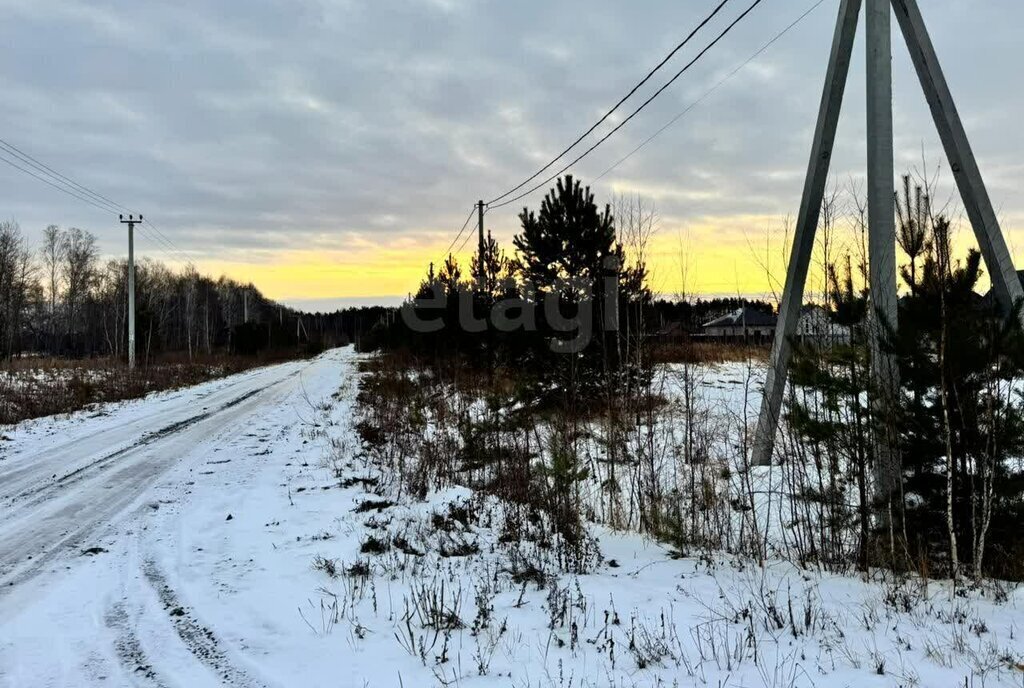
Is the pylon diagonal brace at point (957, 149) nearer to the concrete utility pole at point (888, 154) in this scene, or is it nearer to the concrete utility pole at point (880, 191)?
the concrete utility pole at point (888, 154)

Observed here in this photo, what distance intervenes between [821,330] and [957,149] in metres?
2.26

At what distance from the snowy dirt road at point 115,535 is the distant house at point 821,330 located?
5.52 metres

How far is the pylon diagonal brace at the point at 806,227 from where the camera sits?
6309mm

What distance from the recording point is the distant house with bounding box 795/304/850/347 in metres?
5.47

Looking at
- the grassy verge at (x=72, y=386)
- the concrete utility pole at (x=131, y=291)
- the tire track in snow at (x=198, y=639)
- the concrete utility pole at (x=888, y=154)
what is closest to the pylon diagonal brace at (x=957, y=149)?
the concrete utility pole at (x=888, y=154)

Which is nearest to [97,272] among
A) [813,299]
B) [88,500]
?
[88,500]

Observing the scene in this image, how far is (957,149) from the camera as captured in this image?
18.5 ft

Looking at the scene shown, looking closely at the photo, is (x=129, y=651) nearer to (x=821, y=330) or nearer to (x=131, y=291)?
(x=821, y=330)

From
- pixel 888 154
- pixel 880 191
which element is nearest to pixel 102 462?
pixel 880 191

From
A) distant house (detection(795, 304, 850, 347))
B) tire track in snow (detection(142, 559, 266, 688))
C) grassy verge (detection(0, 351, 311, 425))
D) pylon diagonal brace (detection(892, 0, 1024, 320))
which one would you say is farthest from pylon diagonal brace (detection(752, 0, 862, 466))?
grassy verge (detection(0, 351, 311, 425))

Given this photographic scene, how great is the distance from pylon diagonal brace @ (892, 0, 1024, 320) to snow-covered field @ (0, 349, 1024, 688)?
10.7 feet

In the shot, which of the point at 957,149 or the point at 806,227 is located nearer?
the point at 957,149

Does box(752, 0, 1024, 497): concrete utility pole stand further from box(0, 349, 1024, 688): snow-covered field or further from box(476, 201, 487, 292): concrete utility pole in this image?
box(476, 201, 487, 292): concrete utility pole

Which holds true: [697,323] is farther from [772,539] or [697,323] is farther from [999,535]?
[999,535]
